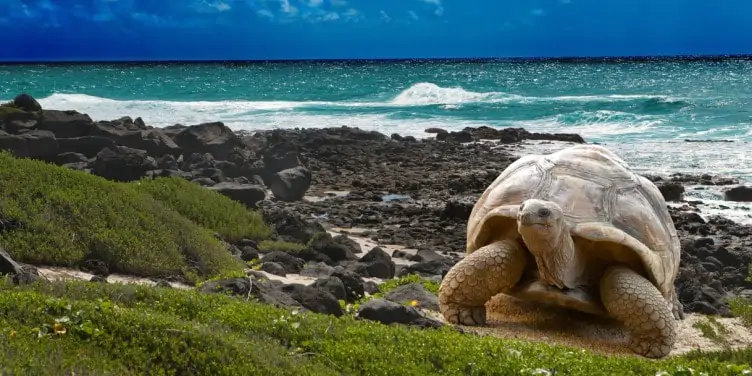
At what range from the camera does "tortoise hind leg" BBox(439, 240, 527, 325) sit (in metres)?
8.83

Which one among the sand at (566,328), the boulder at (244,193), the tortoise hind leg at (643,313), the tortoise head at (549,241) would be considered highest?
the tortoise head at (549,241)

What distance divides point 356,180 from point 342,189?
0.95 meters

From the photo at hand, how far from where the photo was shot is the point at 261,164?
914 inches

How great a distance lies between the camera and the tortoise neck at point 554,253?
319 inches

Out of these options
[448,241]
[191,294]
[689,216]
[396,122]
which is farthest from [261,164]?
[396,122]

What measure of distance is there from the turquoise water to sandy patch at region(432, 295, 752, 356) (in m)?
16.6

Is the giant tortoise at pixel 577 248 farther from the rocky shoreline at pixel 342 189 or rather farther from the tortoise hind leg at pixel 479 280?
the rocky shoreline at pixel 342 189

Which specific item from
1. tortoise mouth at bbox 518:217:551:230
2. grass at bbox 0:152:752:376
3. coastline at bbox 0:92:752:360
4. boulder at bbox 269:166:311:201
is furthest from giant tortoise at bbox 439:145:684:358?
boulder at bbox 269:166:311:201

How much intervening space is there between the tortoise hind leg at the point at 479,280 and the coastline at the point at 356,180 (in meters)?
2.85

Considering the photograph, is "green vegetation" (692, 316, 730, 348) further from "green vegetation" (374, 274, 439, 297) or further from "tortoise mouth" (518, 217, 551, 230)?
"green vegetation" (374, 274, 439, 297)

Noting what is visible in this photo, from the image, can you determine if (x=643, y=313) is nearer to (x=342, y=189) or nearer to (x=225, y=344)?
(x=225, y=344)

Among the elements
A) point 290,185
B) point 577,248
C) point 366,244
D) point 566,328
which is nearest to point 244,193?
point 290,185

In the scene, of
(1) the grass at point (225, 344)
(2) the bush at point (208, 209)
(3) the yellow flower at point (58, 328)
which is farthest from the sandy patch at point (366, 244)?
(3) the yellow flower at point (58, 328)

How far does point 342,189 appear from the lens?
22328 mm
